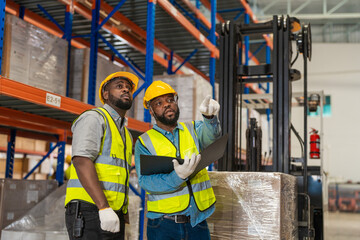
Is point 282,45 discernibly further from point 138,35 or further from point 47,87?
point 138,35

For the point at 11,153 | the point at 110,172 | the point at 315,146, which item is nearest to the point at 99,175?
the point at 110,172

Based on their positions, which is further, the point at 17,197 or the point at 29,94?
the point at 17,197

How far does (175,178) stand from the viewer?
244 cm

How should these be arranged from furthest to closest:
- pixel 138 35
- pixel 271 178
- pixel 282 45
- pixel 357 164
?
pixel 357 164 < pixel 138 35 < pixel 282 45 < pixel 271 178

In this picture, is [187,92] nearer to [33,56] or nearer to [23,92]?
[33,56]

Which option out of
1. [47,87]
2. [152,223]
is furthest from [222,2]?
[152,223]

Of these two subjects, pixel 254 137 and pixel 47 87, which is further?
pixel 47 87

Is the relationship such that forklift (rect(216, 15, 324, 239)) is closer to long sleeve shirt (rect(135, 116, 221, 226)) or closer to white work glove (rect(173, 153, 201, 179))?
long sleeve shirt (rect(135, 116, 221, 226))

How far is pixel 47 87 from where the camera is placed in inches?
190

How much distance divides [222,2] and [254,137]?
6.97 metres

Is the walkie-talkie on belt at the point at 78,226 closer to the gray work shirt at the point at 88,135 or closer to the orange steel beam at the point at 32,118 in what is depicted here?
the gray work shirt at the point at 88,135

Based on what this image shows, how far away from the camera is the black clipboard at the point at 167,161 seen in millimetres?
2385

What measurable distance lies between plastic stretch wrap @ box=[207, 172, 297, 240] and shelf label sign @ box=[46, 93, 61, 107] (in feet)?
5.16

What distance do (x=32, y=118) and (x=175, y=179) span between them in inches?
120
